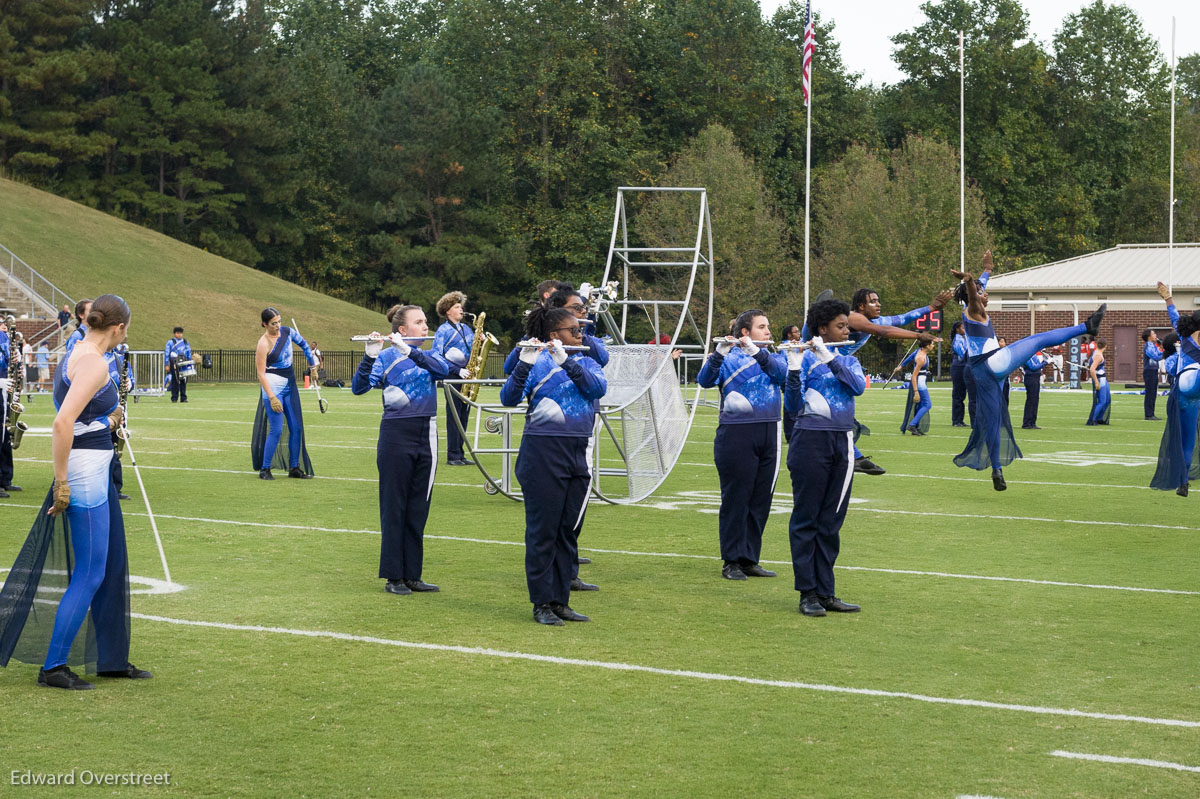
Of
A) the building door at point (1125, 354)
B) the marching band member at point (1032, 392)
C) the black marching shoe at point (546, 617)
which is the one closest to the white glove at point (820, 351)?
the black marching shoe at point (546, 617)

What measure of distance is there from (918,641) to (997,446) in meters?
5.74

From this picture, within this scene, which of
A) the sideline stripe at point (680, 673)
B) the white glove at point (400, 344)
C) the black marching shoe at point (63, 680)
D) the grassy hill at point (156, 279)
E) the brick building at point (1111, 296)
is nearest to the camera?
the sideline stripe at point (680, 673)

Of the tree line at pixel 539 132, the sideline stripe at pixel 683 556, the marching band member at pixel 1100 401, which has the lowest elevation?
the sideline stripe at pixel 683 556

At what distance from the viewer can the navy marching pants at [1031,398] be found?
23.6 meters

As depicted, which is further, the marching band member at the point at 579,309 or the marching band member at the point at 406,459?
the marching band member at the point at 406,459

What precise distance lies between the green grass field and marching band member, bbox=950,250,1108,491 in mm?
706

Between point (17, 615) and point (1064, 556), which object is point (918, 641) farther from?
point (17, 615)

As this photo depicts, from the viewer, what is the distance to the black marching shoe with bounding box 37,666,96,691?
6219 mm

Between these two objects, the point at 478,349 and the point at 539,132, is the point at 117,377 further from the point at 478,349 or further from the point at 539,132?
the point at 539,132

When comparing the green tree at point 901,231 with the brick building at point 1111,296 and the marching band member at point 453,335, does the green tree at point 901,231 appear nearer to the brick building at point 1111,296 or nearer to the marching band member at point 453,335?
the brick building at point 1111,296

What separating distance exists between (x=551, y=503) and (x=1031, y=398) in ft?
59.2

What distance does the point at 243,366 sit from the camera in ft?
159

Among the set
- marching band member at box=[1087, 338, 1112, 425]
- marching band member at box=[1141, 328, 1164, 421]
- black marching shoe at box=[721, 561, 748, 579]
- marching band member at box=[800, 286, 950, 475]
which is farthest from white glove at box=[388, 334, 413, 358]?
marching band member at box=[1141, 328, 1164, 421]

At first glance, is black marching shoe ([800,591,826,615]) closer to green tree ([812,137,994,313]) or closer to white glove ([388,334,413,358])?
white glove ([388,334,413,358])
